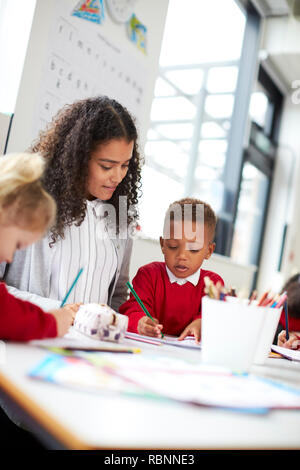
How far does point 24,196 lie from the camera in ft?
2.46

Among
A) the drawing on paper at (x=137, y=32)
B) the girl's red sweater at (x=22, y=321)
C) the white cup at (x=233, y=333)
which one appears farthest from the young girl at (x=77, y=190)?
the drawing on paper at (x=137, y=32)

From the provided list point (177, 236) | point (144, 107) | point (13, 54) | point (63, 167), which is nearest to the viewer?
point (63, 167)

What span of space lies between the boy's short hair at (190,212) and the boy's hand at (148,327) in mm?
380

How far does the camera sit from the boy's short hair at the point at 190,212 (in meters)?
1.39

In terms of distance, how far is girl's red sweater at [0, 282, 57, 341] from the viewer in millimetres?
645

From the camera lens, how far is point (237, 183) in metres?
4.06

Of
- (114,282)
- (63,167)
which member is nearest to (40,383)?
(63,167)

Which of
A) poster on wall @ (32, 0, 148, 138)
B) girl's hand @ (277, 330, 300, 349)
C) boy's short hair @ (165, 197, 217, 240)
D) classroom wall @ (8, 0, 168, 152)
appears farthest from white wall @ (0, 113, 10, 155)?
girl's hand @ (277, 330, 300, 349)

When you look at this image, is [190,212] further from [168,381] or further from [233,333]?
[168,381]

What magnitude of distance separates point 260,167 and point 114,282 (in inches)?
139

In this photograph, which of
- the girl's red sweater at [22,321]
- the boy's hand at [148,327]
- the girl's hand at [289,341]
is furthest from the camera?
the girl's hand at [289,341]

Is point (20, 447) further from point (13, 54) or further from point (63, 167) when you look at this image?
point (13, 54)

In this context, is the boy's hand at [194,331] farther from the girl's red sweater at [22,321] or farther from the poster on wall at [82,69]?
the poster on wall at [82,69]

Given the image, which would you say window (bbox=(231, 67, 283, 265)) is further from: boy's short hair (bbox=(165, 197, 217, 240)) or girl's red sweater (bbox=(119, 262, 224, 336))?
girl's red sweater (bbox=(119, 262, 224, 336))
